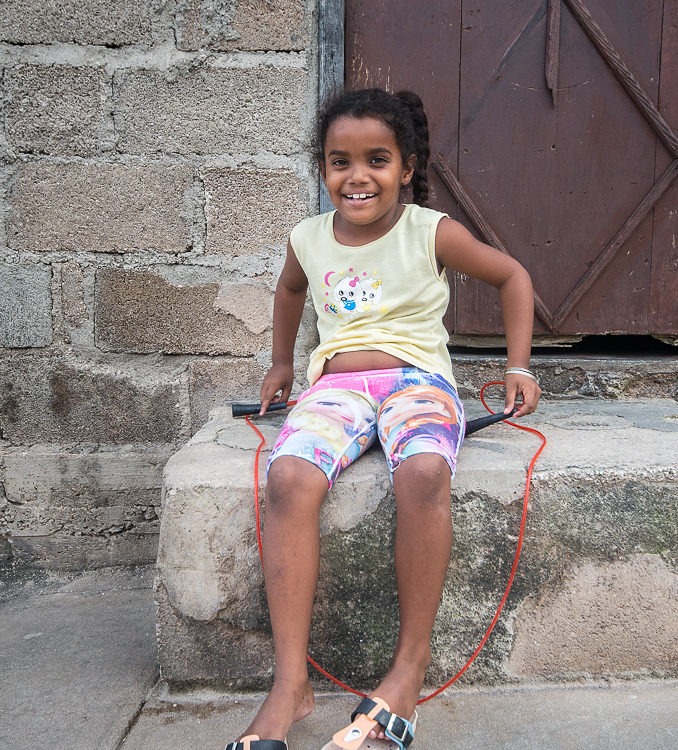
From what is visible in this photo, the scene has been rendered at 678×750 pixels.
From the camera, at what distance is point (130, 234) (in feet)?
7.57

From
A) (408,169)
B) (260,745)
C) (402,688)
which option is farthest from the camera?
(408,169)

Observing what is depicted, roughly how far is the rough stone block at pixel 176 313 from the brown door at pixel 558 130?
0.78 meters

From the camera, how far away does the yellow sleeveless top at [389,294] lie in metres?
1.78

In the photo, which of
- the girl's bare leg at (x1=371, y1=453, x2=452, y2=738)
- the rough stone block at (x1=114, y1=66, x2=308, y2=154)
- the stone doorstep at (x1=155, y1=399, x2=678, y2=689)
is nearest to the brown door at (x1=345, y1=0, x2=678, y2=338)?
the rough stone block at (x1=114, y1=66, x2=308, y2=154)

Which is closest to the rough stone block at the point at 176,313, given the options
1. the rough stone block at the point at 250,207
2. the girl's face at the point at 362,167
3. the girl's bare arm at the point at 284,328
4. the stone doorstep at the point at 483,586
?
the rough stone block at the point at 250,207

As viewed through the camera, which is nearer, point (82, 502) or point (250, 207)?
point (250, 207)

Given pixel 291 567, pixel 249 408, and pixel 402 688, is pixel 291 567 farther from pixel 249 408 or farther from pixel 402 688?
pixel 249 408

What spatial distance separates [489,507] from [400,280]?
62cm

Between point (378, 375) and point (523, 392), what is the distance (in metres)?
0.36

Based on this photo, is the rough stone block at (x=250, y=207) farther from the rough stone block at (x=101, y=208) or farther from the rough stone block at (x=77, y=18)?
the rough stone block at (x=77, y=18)

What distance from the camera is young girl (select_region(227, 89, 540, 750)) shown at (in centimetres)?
138

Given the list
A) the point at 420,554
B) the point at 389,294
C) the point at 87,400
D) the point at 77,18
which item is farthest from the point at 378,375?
the point at 77,18

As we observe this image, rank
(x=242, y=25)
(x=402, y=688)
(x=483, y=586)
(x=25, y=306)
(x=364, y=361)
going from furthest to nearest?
(x=25, y=306) < (x=242, y=25) < (x=364, y=361) < (x=483, y=586) < (x=402, y=688)

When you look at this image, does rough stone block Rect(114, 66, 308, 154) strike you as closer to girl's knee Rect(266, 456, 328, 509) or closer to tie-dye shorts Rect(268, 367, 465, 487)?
tie-dye shorts Rect(268, 367, 465, 487)
